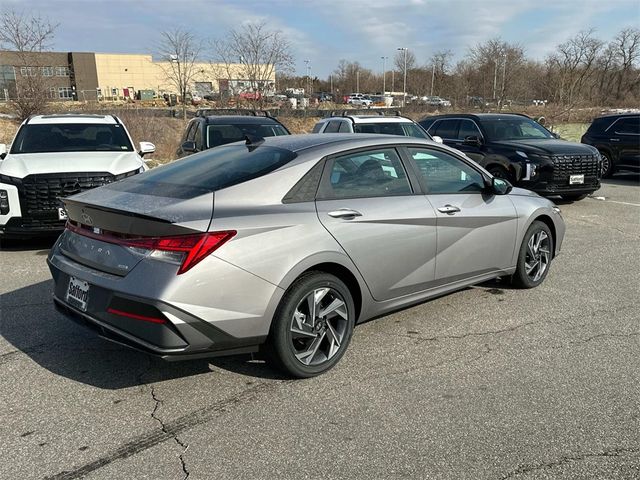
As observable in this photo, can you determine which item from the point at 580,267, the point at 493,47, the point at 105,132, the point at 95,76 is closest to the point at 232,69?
the point at 105,132

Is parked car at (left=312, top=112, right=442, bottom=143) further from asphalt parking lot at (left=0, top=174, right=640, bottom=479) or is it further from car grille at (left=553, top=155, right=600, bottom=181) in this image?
asphalt parking lot at (left=0, top=174, right=640, bottom=479)

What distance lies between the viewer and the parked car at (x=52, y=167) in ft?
21.1

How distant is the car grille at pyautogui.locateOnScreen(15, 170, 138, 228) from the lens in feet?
21.1

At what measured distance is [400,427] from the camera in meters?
2.98

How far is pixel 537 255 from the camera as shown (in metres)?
5.43

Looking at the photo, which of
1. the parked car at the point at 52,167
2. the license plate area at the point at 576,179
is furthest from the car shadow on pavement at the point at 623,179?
the parked car at the point at 52,167

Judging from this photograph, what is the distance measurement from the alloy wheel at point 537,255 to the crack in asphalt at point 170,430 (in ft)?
10.1

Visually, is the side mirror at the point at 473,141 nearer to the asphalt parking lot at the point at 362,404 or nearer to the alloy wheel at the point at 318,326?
the asphalt parking lot at the point at 362,404

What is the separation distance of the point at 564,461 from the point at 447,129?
10.2 metres

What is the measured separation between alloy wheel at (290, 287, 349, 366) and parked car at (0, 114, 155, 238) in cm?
420

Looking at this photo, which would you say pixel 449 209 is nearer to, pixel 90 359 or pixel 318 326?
pixel 318 326

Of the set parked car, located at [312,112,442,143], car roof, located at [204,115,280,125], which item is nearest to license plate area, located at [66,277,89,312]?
car roof, located at [204,115,280,125]

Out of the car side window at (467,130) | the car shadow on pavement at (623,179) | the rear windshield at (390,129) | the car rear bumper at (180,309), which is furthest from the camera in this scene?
the car shadow on pavement at (623,179)

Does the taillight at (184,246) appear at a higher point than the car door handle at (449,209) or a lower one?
higher
